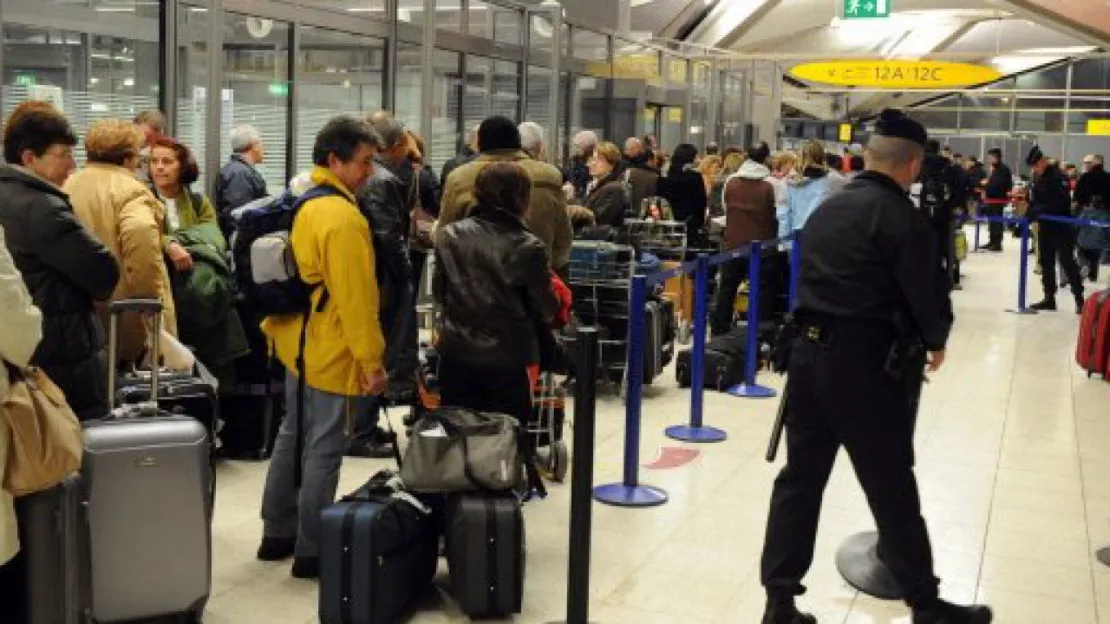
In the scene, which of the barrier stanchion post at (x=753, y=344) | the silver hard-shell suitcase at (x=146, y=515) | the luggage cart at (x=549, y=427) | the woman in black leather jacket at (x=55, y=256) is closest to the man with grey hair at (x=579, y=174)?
the barrier stanchion post at (x=753, y=344)

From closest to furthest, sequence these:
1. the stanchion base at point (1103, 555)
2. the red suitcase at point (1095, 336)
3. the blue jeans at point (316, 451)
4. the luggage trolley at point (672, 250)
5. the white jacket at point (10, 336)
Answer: the white jacket at point (10, 336) < the blue jeans at point (316, 451) < the stanchion base at point (1103, 555) < the red suitcase at point (1095, 336) < the luggage trolley at point (672, 250)

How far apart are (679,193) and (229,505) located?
6245mm

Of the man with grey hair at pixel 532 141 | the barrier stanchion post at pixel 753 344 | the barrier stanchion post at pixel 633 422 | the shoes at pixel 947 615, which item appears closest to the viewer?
the shoes at pixel 947 615

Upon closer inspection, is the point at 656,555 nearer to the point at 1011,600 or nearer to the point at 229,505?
the point at 1011,600

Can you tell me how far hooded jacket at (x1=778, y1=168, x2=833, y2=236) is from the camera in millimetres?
9523

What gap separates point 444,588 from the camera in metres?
4.34

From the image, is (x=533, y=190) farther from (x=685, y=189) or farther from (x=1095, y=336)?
(x=1095, y=336)

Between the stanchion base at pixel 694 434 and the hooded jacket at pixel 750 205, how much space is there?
118 inches

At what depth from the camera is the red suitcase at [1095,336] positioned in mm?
8945

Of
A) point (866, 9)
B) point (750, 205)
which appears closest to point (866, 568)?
point (750, 205)

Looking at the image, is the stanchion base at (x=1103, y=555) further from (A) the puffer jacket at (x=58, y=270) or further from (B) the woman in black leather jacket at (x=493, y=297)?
(A) the puffer jacket at (x=58, y=270)

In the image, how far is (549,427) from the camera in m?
5.85

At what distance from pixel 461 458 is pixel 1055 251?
34.9 ft

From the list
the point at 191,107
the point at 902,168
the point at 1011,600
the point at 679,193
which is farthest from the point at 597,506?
the point at 679,193
